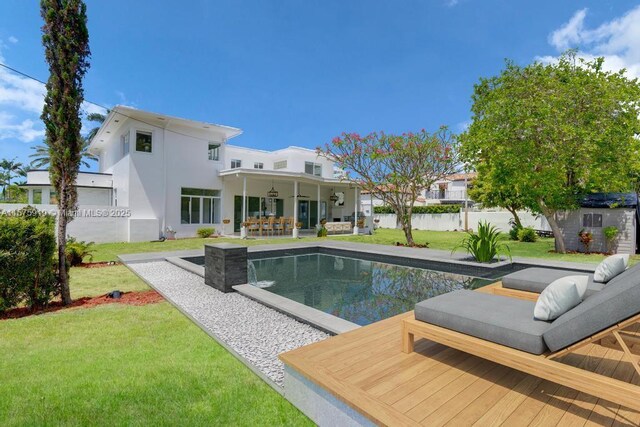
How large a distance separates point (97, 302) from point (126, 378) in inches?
135

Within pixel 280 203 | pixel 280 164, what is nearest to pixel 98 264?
pixel 280 203

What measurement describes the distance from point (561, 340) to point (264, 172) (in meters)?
15.3

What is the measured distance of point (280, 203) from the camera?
2102cm

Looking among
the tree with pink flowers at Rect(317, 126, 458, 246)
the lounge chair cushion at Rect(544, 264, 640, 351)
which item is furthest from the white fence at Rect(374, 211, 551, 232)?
the lounge chair cushion at Rect(544, 264, 640, 351)

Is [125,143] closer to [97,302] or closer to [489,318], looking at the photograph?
[97,302]

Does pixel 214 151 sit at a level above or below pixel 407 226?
above

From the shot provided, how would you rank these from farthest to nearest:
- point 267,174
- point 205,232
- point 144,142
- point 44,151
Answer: point 44,151
point 205,232
point 267,174
point 144,142

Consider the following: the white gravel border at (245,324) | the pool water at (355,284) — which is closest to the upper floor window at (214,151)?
the pool water at (355,284)

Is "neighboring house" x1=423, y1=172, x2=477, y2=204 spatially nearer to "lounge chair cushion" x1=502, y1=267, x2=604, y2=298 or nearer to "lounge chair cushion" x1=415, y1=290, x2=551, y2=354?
"lounge chair cushion" x1=502, y1=267, x2=604, y2=298

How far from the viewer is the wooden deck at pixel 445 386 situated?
200cm

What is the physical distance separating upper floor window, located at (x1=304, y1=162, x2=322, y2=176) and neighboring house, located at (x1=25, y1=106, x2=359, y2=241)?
2.03 metres

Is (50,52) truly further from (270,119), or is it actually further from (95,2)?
(270,119)

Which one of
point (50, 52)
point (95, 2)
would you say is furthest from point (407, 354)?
point (95, 2)

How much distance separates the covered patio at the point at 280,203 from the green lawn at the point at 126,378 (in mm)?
12202
